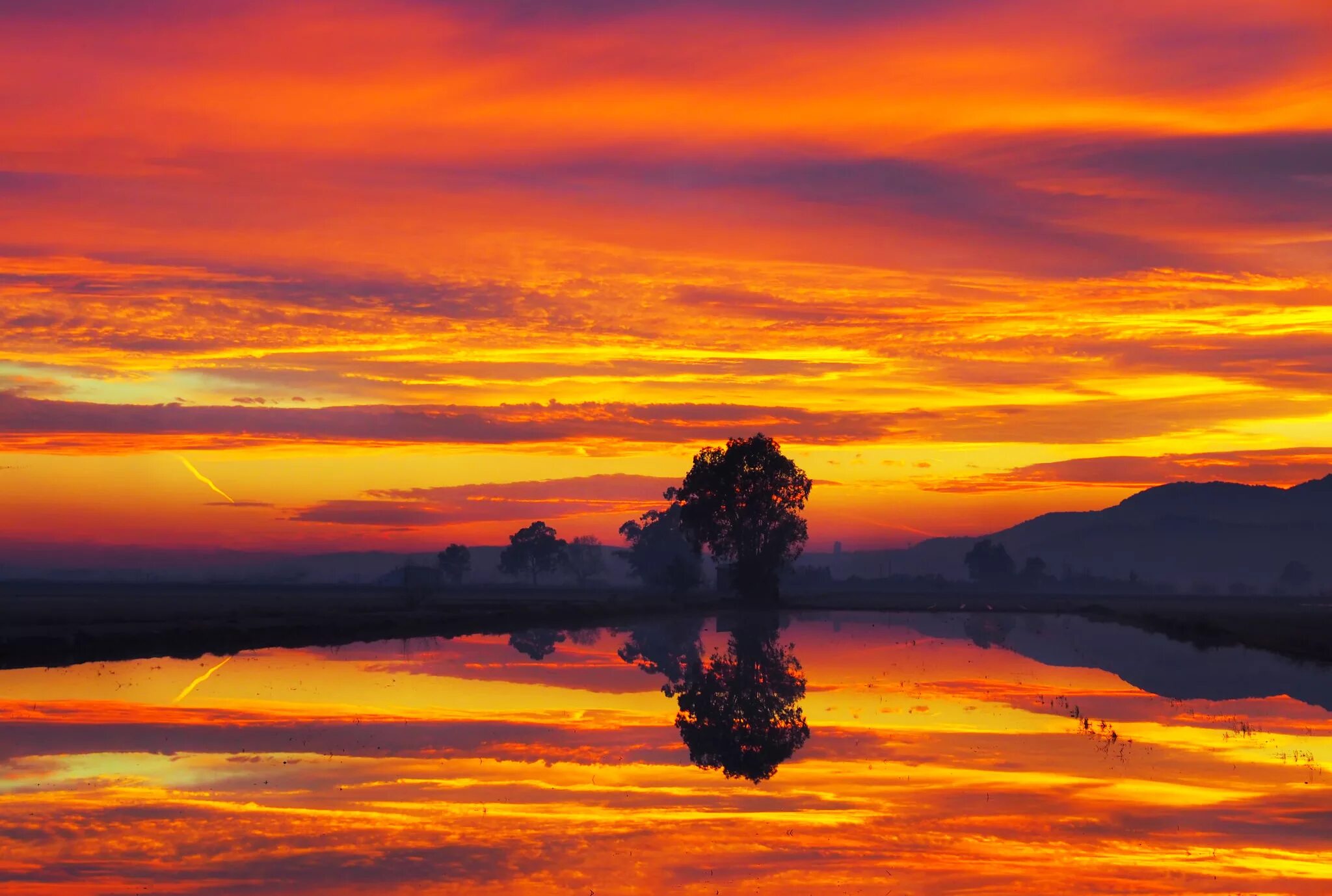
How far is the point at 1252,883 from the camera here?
47.5 feet

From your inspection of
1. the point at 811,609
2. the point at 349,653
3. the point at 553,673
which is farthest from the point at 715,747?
the point at 811,609

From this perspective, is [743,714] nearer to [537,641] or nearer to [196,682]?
[196,682]

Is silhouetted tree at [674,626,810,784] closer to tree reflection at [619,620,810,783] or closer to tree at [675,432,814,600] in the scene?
tree reflection at [619,620,810,783]

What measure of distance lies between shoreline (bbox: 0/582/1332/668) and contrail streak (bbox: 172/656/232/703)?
406cm

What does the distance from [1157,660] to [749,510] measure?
231ft

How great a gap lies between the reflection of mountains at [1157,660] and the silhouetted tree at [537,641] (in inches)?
773

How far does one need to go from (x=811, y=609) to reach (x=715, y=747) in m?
90.1

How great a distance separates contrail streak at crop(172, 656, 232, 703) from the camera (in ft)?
111

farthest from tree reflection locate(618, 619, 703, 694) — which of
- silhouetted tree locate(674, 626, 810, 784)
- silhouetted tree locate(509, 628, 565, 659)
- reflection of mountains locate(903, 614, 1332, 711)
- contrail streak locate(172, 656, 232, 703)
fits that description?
reflection of mountains locate(903, 614, 1332, 711)

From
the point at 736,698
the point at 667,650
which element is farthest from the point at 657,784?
the point at 667,650

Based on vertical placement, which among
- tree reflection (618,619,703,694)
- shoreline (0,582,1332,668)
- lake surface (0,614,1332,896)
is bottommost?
lake surface (0,614,1332,896)

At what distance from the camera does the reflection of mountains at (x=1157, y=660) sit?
3984cm

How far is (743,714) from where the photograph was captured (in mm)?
30969

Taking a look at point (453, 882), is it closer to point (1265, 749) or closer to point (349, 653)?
point (1265, 749)
